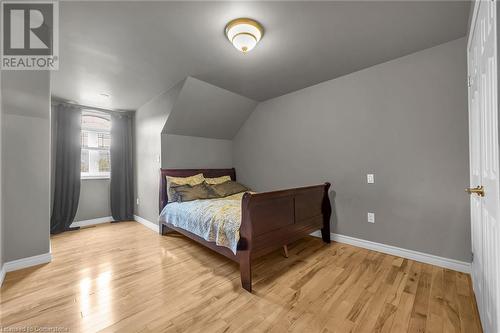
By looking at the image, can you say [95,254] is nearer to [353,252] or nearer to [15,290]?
[15,290]

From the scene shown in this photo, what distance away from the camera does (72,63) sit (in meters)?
2.42

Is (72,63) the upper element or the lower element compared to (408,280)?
upper

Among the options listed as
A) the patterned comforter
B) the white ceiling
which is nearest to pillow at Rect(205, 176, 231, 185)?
the patterned comforter

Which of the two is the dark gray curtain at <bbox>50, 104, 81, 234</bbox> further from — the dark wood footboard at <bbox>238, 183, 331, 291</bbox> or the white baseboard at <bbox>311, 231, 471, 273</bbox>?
the white baseboard at <bbox>311, 231, 471, 273</bbox>

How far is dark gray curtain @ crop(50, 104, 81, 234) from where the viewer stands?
3.47 meters

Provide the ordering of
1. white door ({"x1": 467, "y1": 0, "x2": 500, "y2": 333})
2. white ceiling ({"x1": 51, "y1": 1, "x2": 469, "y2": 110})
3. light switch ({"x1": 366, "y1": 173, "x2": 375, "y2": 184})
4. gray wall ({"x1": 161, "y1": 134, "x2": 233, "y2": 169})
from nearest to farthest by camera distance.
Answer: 1. white door ({"x1": 467, "y1": 0, "x2": 500, "y2": 333})
2. white ceiling ({"x1": 51, "y1": 1, "x2": 469, "y2": 110})
3. light switch ({"x1": 366, "y1": 173, "x2": 375, "y2": 184})
4. gray wall ({"x1": 161, "y1": 134, "x2": 233, "y2": 169})

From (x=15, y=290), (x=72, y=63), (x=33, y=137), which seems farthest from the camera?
(x=72, y=63)

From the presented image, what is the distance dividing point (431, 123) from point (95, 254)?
4277mm

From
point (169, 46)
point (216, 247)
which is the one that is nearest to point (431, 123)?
point (216, 247)

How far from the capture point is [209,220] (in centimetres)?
230

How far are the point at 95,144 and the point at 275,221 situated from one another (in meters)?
4.11

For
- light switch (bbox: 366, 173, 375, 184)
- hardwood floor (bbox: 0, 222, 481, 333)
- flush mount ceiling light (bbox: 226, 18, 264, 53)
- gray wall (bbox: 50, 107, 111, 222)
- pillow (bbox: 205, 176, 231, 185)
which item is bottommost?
hardwood floor (bbox: 0, 222, 481, 333)

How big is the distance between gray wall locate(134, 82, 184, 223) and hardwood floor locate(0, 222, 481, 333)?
51.3 inches

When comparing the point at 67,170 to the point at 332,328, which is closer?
the point at 332,328
